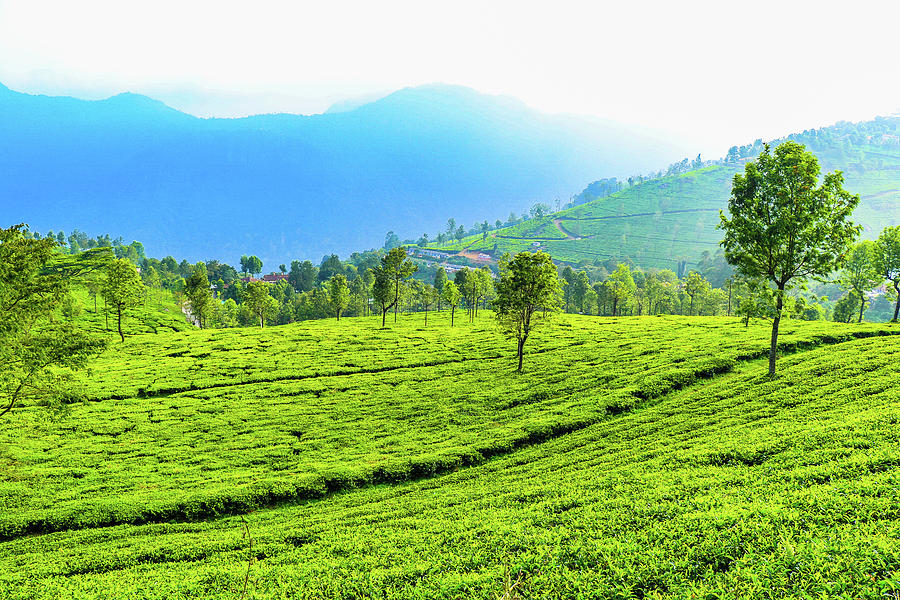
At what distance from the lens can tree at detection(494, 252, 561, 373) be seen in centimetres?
5072

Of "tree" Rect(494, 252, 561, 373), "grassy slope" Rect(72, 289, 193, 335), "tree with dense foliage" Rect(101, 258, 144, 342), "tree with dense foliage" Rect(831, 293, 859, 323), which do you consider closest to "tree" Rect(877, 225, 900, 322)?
"tree with dense foliage" Rect(831, 293, 859, 323)

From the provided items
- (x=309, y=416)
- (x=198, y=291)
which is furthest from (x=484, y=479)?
(x=198, y=291)

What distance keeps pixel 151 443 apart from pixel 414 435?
23.0 metres

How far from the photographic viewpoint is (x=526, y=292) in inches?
2024

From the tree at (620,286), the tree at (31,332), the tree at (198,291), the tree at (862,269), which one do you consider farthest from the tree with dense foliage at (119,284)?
the tree at (862,269)

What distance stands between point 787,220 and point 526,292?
83.8 feet

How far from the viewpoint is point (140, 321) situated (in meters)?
117

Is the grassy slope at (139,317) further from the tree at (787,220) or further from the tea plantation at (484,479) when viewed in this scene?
the tree at (787,220)

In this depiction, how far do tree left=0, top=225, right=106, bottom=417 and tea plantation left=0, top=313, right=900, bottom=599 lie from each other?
514 cm

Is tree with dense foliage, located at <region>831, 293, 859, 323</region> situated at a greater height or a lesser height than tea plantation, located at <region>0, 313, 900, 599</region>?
greater

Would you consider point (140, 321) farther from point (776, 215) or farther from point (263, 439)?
point (776, 215)

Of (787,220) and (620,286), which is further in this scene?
(620,286)

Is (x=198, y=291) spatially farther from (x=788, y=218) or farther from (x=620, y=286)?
(x=788, y=218)

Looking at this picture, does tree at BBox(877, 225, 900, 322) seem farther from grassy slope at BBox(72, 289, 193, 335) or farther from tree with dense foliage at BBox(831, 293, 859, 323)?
grassy slope at BBox(72, 289, 193, 335)
